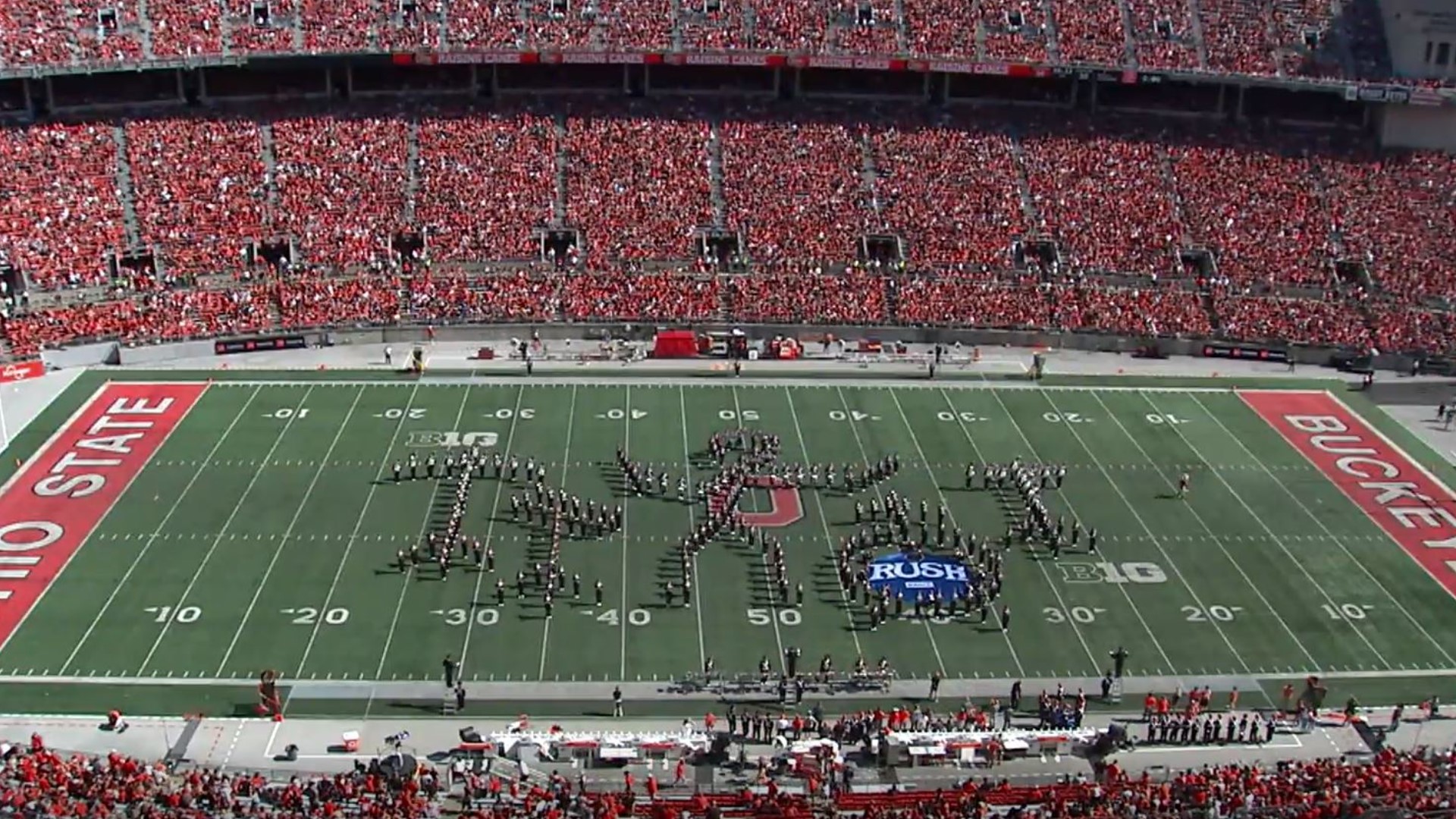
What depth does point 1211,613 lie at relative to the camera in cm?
3103

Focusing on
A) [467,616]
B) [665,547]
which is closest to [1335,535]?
[665,547]

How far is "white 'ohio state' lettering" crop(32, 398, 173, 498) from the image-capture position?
35.0 metres

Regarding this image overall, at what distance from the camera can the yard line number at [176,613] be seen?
2942cm

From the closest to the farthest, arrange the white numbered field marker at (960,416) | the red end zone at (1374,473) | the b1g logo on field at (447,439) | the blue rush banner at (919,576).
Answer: the blue rush banner at (919,576) → the red end zone at (1374,473) → the b1g logo on field at (447,439) → the white numbered field marker at (960,416)

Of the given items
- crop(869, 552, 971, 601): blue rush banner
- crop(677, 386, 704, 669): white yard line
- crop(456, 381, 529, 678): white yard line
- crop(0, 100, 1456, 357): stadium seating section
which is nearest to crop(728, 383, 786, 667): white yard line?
crop(677, 386, 704, 669): white yard line

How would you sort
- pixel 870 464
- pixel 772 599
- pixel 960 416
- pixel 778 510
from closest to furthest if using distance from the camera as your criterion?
1. pixel 772 599
2. pixel 778 510
3. pixel 870 464
4. pixel 960 416

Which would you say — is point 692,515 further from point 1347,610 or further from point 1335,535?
point 1335,535

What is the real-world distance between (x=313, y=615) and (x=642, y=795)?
911 centimetres

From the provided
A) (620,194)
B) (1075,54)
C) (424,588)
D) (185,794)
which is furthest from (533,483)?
(1075,54)

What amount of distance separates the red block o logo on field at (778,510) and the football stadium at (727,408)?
11 centimetres

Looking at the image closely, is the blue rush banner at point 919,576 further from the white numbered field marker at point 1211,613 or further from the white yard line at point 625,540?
the white yard line at point 625,540

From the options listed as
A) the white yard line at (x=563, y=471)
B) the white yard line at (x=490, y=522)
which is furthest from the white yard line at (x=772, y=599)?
the white yard line at (x=490, y=522)

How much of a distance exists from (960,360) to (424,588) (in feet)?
67.0

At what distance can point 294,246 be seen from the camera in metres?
48.7
